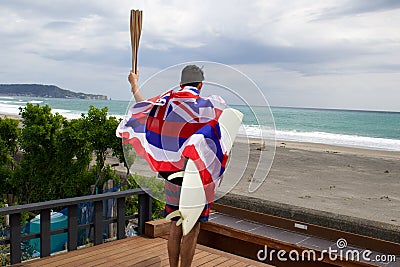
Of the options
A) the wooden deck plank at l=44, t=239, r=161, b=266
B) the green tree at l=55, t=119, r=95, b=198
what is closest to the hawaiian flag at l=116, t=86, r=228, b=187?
the wooden deck plank at l=44, t=239, r=161, b=266

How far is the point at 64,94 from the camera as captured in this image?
205 ft

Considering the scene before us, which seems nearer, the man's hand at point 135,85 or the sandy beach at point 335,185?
the man's hand at point 135,85

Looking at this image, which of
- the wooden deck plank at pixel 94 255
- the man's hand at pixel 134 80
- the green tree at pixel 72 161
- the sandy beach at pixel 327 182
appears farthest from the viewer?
the green tree at pixel 72 161

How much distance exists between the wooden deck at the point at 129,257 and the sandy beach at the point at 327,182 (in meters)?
0.54

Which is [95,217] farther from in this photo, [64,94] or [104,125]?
[64,94]

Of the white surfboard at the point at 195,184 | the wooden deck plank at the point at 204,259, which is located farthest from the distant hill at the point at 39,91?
the white surfboard at the point at 195,184

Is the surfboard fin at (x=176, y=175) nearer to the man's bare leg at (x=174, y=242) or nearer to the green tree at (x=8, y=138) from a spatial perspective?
the man's bare leg at (x=174, y=242)

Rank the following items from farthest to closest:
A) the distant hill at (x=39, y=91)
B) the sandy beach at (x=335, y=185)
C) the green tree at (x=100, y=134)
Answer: the distant hill at (x=39, y=91) < the green tree at (x=100, y=134) < the sandy beach at (x=335, y=185)

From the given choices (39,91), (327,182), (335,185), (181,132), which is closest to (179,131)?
(181,132)

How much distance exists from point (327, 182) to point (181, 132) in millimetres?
7491

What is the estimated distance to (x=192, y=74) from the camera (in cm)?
220

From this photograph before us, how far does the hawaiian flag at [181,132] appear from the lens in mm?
2285

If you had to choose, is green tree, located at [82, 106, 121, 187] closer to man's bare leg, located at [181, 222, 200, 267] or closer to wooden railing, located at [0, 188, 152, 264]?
wooden railing, located at [0, 188, 152, 264]

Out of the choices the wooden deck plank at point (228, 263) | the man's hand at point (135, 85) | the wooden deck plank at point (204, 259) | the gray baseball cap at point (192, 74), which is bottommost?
the wooden deck plank at point (204, 259)
